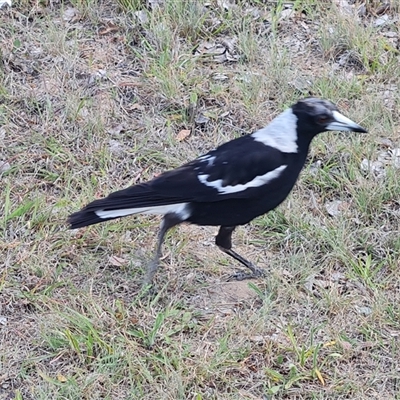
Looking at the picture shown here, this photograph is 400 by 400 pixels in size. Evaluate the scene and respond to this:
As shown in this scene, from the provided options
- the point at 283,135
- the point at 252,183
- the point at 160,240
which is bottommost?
the point at 160,240

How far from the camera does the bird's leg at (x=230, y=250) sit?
4.11 metres

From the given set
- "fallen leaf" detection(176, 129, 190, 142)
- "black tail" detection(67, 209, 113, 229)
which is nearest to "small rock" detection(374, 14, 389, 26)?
"fallen leaf" detection(176, 129, 190, 142)

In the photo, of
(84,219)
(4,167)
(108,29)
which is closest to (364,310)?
(84,219)

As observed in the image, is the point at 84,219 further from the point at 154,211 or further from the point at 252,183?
the point at 252,183

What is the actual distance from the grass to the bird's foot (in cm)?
4

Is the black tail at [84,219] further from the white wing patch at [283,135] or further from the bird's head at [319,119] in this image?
the bird's head at [319,119]

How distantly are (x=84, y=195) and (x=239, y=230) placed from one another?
2.96ft

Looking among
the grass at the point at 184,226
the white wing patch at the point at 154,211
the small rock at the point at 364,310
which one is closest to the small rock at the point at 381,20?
the grass at the point at 184,226

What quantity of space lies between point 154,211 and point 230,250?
1.75 feet

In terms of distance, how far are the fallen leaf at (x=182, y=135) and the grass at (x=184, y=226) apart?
32mm

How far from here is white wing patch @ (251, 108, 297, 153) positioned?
3853mm

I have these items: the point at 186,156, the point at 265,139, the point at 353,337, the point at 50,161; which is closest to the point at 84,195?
Answer: the point at 50,161

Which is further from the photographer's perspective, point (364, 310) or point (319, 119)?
point (364, 310)

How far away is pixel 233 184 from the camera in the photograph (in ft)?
12.4
